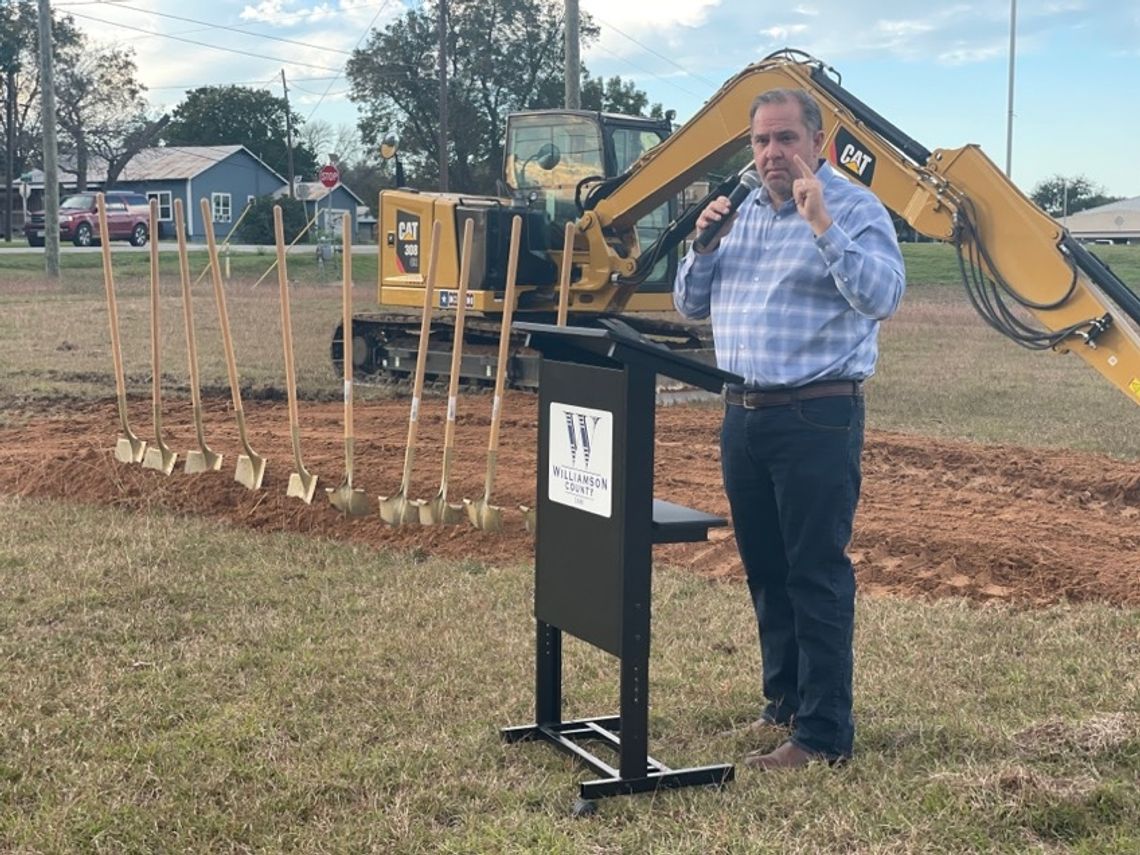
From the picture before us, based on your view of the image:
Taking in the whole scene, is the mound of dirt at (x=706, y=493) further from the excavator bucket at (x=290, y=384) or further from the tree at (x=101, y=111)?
the tree at (x=101, y=111)

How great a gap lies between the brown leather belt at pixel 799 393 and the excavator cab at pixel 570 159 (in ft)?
32.0

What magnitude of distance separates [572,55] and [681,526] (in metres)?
16.6

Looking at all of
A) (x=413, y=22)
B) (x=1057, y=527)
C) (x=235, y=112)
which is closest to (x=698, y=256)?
(x=1057, y=527)

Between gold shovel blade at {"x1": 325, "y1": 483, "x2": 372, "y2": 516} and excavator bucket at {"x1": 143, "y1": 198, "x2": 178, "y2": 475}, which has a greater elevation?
excavator bucket at {"x1": 143, "y1": 198, "x2": 178, "y2": 475}

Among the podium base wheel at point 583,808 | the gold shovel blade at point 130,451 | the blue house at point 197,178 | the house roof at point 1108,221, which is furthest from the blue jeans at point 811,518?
the house roof at point 1108,221

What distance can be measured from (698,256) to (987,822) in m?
1.91

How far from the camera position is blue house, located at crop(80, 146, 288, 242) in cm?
6412

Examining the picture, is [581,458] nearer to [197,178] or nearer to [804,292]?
[804,292]

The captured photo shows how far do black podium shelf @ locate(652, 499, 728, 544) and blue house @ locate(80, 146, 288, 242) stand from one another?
6126 centimetres

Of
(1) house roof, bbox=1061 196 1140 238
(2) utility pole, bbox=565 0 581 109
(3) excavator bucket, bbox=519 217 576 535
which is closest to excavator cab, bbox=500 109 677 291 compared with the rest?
(2) utility pole, bbox=565 0 581 109

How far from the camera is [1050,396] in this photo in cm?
1428

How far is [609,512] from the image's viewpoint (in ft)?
13.2

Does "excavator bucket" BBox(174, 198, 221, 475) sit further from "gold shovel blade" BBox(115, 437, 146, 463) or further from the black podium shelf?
the black podium shelf

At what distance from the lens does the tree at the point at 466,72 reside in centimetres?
5394
